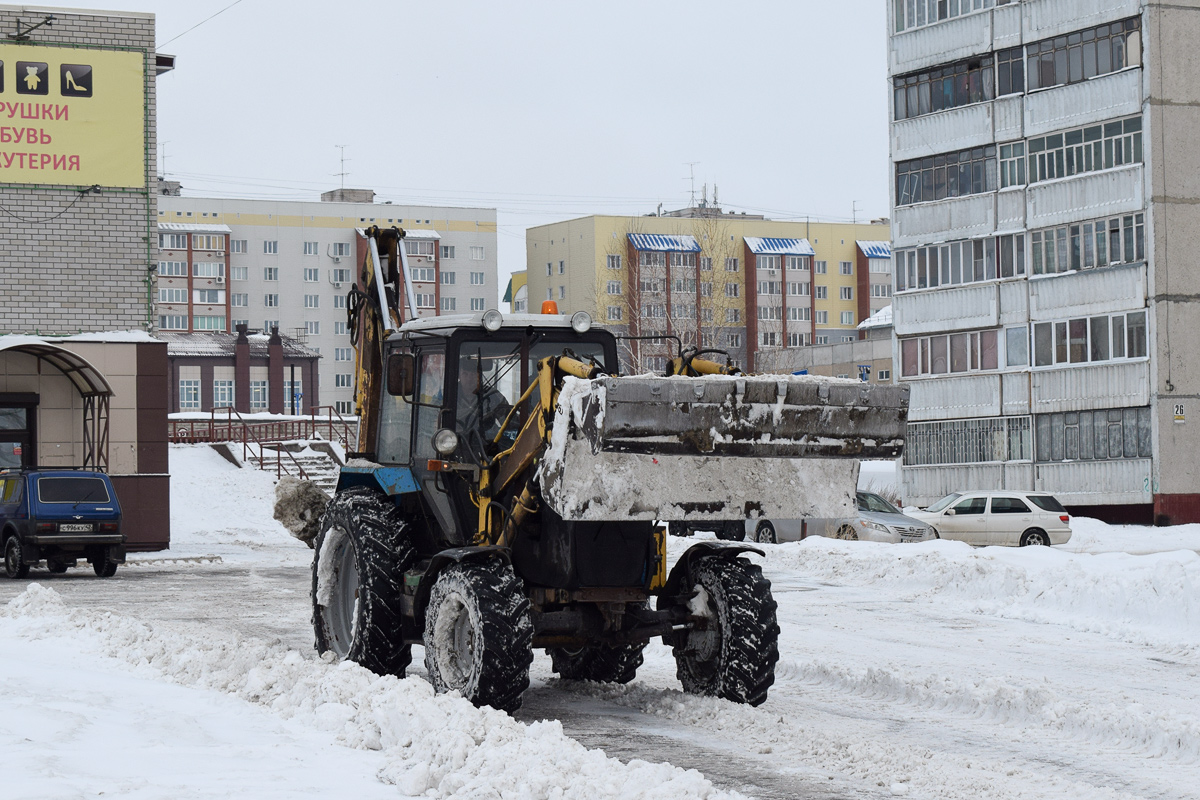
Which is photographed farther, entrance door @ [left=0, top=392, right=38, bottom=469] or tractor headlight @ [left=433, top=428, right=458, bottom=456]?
entrance door @ [left=0, top=392, right=38, bottom=469]

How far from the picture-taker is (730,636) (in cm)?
973

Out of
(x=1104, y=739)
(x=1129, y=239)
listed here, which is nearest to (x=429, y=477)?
(x=1104, y=739)

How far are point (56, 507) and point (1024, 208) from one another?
29477mm

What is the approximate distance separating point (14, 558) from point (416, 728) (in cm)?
1839

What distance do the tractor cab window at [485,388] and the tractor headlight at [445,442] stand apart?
23 cm

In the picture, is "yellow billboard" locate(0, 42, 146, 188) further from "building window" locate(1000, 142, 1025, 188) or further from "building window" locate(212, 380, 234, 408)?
"building window" locate(212, 380, 234, 408)

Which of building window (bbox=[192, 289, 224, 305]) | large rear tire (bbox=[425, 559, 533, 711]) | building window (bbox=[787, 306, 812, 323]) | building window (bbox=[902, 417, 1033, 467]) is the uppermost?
building window (bbox=[192, 289, 224, 305])

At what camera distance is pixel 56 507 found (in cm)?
2433

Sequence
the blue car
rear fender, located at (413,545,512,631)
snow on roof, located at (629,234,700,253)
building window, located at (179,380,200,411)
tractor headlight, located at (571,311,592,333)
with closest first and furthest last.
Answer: rear fender, located at (413,545,512,631) → tractor headlight, located at (571,311,592,333) → the blue car → building window, located at (179,380,200,411) → snow on roof, located at (629,234,700,253)

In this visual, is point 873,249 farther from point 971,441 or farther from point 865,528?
point 865,528

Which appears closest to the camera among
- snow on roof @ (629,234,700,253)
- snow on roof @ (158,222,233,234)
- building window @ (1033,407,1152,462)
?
building window @ (1033,407,1152,462)

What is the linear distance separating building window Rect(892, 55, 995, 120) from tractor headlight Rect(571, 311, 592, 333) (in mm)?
36480

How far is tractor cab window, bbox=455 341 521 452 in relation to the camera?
9984mm

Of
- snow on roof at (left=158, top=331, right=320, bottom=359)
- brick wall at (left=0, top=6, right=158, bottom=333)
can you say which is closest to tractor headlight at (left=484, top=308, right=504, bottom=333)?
brick wall at (left=0, top=6, right=158, bottom=333)
